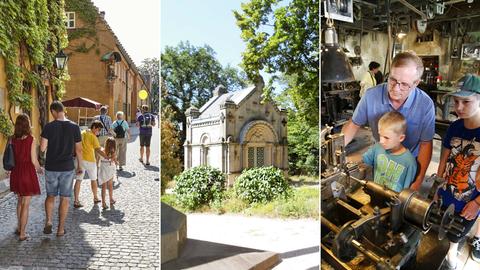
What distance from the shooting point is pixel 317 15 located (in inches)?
142

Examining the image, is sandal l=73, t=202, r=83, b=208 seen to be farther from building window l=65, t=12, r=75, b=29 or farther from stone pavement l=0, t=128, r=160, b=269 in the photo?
building window l=65, t=12, r=75, b=29

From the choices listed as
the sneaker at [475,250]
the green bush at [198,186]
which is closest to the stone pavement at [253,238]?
the green bush at [198,186]

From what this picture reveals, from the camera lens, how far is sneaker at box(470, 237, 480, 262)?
3.44 m

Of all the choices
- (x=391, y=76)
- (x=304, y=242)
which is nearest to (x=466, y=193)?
(x=391, y=76)

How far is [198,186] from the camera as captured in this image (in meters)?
3.44

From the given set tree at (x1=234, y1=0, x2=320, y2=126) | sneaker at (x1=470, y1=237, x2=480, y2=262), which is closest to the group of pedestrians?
tree at (x1=234, y1=0, x2=320, y2=126)

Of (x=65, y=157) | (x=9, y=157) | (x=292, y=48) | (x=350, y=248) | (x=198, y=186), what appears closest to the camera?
(x=9, y=157)

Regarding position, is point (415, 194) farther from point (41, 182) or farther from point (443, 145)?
point (41, 182)

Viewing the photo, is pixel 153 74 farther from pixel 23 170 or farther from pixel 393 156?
pixel 393 156

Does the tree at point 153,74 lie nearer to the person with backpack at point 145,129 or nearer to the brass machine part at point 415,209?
the person with backpack at point 145,129

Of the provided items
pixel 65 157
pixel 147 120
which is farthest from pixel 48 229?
pixel 147 120

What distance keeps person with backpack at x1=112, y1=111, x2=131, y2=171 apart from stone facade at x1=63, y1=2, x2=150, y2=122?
52mm

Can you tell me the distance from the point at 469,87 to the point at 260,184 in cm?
182

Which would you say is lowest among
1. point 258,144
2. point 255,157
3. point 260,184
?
point 260,184
